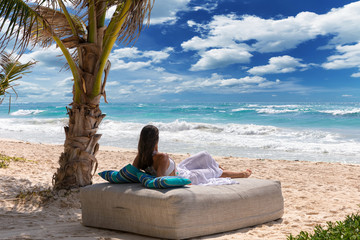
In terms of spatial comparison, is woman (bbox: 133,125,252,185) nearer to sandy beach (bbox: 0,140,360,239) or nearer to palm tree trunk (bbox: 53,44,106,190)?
sandy beach (bbox: 0,140,360,239)

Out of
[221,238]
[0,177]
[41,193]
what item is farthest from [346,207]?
[0,177]

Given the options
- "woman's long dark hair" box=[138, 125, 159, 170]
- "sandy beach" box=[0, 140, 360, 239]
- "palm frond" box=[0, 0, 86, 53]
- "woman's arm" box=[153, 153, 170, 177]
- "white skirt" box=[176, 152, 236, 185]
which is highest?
"palm frond" box=[0, 0, 86, 53]

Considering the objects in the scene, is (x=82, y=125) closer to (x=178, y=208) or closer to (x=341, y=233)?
(x=178, y=208)

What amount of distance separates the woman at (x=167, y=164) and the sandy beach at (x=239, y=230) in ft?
2.46

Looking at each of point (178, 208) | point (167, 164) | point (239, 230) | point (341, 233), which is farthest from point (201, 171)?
point (341, 233)

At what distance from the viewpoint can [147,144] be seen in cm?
375

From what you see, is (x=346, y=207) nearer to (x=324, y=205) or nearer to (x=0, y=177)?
(x=324, y=205)

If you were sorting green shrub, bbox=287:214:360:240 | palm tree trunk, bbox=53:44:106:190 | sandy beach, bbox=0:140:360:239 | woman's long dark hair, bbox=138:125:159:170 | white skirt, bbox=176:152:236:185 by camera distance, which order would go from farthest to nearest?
1. palm tree trunk, bbox=53:44:106:190
2. white skirt, bbox=176:152:236:185
3. woman's long dark hair, bbox=138:125:159:170
4. sandy beach, bbox=0:140:360:239
5. green shrub, bbox=287:214:360:240

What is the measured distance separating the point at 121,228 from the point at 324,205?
125 inches

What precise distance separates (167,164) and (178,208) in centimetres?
68

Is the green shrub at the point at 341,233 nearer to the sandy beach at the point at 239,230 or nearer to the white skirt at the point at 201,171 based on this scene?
the sandy beach at the point at 239,230

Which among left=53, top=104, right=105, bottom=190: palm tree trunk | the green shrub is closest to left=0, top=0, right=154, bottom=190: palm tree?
left=53, top=104, right=105, bottom=190: palm tree trunk

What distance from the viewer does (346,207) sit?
16.1 feet

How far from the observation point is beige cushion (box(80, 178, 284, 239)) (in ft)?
10.7
